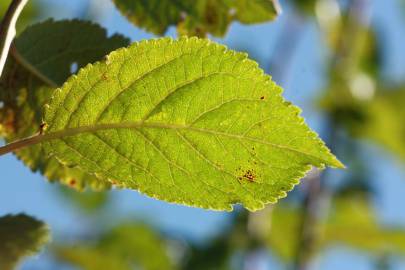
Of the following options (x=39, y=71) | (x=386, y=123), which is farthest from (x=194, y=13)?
(x=386, y=123)

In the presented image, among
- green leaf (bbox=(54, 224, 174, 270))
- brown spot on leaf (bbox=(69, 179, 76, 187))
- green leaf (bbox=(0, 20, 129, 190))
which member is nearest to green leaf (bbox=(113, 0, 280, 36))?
green leaf (bbox=(0, 20, 129, 190))

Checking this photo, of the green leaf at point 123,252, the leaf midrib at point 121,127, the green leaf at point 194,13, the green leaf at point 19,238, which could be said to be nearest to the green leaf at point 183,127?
the leaf midrib at point 121,127

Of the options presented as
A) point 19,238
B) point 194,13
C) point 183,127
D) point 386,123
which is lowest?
point 19,238

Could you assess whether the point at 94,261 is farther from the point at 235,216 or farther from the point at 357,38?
the point at 357,38

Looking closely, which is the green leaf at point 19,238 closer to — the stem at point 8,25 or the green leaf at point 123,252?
the stem at point 8,25

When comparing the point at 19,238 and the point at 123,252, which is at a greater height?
the point at 123,252

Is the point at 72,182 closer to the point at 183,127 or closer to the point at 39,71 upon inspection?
the point at 39,71
